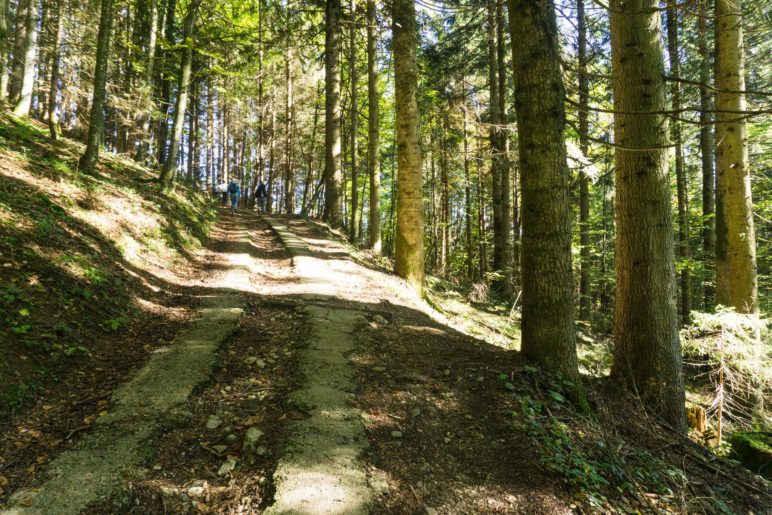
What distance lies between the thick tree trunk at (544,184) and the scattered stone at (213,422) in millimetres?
2966

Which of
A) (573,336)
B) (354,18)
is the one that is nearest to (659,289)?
(573,336)

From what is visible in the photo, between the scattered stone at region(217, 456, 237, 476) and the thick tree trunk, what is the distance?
2.86 metres

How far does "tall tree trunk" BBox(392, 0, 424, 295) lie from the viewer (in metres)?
7.68

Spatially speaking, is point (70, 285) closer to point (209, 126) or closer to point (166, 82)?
point (166, 82)

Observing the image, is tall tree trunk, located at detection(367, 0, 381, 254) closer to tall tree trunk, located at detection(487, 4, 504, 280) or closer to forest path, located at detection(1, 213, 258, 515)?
tall tree trunk, located at detection(487, 4, 504, 280)

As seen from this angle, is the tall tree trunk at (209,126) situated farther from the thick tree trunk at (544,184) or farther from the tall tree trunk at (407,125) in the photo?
the thick tree trunk at (544,184)

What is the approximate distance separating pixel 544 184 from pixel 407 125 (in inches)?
177

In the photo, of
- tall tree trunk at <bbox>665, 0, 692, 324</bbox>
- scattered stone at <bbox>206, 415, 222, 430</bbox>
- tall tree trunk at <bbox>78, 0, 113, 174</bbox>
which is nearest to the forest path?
scattered stone at <bbox>206, 415, 222, 430</bbox>

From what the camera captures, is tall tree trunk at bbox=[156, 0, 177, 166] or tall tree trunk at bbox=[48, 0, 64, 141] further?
tall tree trunk at bbox=[156, 0, 177, 166]

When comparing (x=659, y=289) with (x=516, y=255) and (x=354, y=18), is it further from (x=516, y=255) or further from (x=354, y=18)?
(x=516, y=255)

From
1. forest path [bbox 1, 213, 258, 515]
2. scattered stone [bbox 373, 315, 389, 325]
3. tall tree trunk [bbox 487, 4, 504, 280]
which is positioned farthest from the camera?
tall tree trunk [bbox 487, 4, 504, 280]

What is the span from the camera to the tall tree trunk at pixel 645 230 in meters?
4.72

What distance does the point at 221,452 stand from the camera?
114 inches

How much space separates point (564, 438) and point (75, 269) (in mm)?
5857
